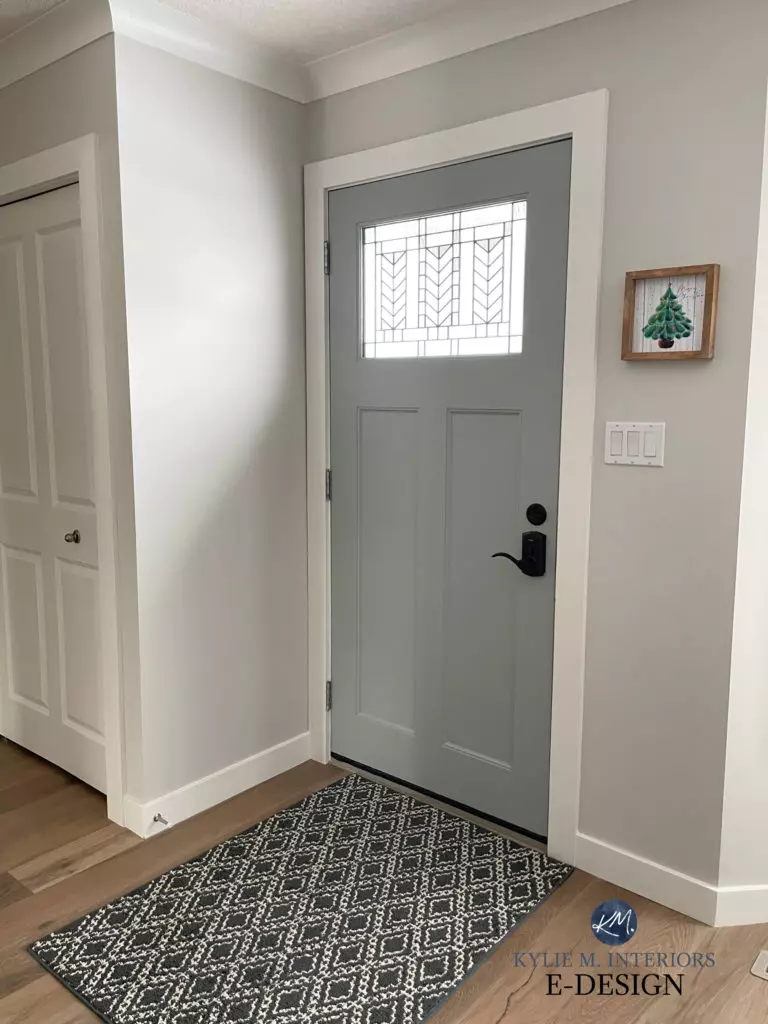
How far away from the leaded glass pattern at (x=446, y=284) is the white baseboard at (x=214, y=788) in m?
1.41

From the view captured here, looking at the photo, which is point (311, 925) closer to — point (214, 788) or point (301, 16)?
point (214, 788)

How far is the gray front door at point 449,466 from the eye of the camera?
2.24m

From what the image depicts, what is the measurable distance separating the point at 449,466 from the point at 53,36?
5.46 ft

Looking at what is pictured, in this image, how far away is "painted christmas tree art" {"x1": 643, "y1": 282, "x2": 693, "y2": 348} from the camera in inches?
76.0

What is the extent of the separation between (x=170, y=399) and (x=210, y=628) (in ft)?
2.40

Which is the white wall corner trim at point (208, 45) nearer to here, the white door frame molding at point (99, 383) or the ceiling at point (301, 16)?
the ceiling at point (301, 16)

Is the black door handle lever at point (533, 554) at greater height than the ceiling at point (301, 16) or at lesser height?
lesser

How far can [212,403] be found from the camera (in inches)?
97.5

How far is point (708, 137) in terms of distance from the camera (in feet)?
6.11

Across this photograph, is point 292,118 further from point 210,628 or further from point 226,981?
point 226,981

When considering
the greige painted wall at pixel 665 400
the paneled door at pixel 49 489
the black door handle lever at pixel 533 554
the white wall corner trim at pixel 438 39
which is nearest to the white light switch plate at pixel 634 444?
the greige painted wall at pixel 665 400

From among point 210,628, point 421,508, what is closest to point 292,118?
point 421,508

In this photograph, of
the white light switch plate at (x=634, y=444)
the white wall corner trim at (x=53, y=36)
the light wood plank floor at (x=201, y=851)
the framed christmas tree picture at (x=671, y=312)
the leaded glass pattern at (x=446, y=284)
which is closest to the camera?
the light wood plank floor at (x=201, y=851)

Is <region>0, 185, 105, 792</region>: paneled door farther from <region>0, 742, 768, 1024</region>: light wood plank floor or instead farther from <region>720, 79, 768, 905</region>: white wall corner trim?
<region>720, 79, 768, 905</region>: white wall corner trim
